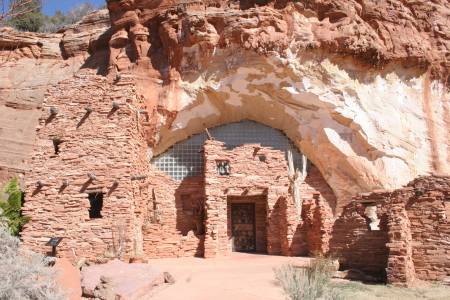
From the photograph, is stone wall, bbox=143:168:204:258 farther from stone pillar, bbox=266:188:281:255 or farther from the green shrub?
the green shrub

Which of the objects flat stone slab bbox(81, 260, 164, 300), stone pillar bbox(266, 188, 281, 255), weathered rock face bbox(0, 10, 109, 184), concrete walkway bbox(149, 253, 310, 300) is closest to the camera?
concrete walkway bbox(149, 253, 310, 300)

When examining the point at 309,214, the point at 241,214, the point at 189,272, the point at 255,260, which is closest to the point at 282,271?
the point at 189,272

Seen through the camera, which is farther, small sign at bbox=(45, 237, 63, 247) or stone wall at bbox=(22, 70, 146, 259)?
stone wall at bbox=(22, 70, 146, 259)

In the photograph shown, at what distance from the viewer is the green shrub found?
36.4 feet

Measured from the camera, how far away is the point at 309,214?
14.1 meters

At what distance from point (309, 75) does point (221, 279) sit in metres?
8.39

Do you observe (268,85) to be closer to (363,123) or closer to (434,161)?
(363,123)

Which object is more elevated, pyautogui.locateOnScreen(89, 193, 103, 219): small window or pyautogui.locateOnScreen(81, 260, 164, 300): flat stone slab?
pyautogui.locateOnScreen(89, 193, 103, 219): small window

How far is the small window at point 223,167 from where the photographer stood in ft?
49.1

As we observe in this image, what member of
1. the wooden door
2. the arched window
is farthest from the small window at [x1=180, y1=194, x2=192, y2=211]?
the wooden door

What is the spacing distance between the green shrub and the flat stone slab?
2.72 meters

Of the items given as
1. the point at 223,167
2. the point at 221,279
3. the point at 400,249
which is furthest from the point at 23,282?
the point at 223,167

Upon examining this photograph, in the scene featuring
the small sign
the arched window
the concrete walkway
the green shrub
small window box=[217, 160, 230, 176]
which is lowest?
the concrete walkway

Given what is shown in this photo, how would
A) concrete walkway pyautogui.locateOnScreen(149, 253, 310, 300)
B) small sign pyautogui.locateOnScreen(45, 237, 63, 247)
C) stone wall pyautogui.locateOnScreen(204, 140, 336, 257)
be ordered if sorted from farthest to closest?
stone wall pyautogui.locateOnScreen(204, 140, 336, 257) → small sign pyautogui.locateOnScreen(45, 237, 63, 247) → concrete walkway pyautogui.locateOnScreen(149, 253, 310, 300)
